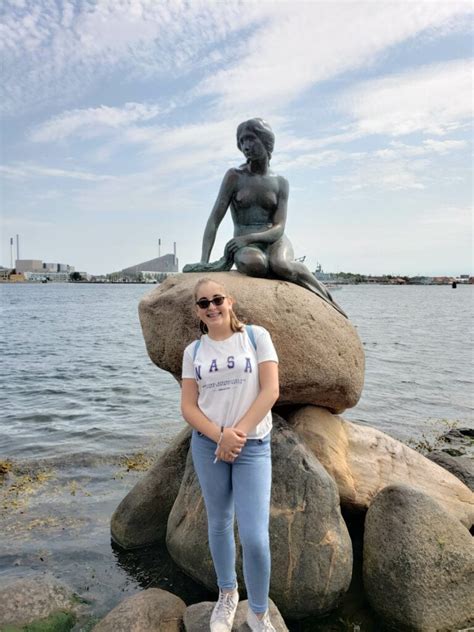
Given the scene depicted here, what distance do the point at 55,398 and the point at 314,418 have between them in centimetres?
919

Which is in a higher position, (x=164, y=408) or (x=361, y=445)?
(x=361, y=445)

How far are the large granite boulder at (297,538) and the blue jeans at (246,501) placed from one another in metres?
1.10

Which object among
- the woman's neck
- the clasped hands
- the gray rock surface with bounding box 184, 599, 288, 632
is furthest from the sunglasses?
the gray rock surface with bounding box 184, 599, 288, 632

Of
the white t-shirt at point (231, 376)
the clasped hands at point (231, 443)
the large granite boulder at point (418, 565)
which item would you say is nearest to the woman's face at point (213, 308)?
the white t-shirt at point (231, 376)

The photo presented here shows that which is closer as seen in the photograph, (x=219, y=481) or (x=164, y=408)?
(x=219, y=481)

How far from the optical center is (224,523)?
12.5ft

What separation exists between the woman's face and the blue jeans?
0.72m

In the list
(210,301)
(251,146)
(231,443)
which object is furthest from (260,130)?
(231,443)

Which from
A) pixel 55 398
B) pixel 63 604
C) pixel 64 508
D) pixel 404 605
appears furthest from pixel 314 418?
pixel 55 398

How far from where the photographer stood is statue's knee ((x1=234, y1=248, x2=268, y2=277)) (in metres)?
6.11

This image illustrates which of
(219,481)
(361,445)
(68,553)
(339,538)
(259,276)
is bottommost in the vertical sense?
(68,553)

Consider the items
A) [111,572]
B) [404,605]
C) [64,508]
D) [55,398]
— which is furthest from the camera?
[55,398]

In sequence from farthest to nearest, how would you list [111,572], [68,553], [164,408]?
1. [164,408]
2. [68,553]
3. [111,572]

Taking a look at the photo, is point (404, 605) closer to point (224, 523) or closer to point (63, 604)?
point (224, 523)
